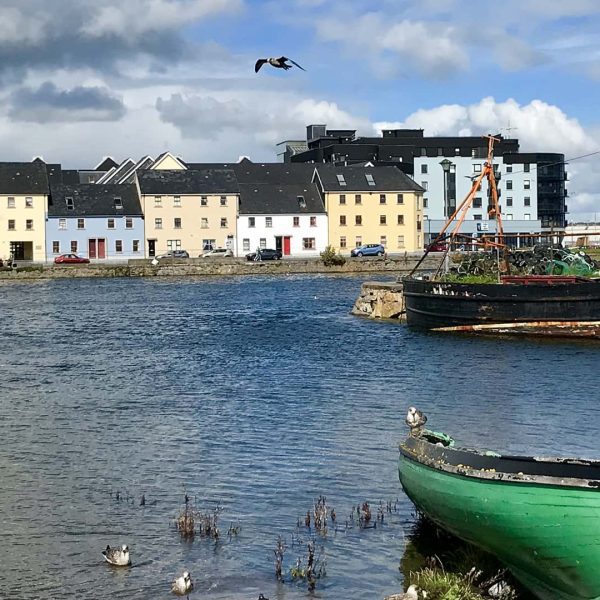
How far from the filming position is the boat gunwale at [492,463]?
1056cm

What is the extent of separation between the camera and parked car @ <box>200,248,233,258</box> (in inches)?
4348

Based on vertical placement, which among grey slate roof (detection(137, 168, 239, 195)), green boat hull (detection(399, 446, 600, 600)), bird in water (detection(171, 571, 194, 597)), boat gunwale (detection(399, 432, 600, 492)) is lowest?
bird in water (detection(171, 571, 194, 597))

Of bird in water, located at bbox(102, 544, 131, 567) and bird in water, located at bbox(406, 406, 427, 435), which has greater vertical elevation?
bird in water, located at bbox(406, 406, 427, 435)

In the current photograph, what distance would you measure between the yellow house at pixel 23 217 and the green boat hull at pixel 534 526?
10150cm

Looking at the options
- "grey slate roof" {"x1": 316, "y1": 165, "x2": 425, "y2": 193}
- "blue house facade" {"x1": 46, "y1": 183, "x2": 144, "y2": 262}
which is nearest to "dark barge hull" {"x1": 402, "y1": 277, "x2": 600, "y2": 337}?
"blue house facade" {"x1": 46, "y1": 183, "x2": 144, "y2": 262}

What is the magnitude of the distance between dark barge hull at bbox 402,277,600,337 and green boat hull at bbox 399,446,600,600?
1078 inches

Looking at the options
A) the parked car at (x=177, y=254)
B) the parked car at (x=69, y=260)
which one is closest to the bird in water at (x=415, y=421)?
the parked car at (x=69, y=260)

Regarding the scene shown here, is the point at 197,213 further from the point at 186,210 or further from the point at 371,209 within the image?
the point at 371,209

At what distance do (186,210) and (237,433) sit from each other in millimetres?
92260

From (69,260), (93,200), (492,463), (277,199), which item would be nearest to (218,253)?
(277,199)

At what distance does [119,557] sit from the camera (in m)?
13.5

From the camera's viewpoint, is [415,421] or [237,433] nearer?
[415,421]

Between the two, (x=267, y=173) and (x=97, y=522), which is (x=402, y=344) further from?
(x=267, y=173)

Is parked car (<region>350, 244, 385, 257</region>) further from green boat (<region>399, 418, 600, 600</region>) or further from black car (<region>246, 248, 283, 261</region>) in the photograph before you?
green boat (<region>399, 418, 600, 600</region>)
